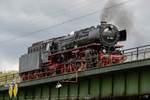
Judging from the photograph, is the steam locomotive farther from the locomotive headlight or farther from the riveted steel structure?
the riveted steel structure

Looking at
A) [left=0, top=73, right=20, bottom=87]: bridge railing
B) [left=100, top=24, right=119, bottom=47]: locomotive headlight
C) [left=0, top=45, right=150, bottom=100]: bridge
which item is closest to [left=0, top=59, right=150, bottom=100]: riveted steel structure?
[left=0, top=45, right=150, bottom=100]: bridge

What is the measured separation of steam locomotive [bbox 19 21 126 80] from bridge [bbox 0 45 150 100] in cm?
171

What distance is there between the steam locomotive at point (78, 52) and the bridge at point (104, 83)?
5.62 ft

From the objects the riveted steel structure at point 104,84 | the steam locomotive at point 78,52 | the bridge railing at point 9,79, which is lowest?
the riveted steel structure at point 104,84

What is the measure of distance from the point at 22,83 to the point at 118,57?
1195 centimetres

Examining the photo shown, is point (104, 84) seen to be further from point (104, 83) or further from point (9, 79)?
point (9, 79)

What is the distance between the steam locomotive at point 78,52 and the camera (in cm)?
4231

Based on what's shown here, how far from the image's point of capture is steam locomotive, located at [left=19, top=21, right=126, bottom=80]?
139 feet

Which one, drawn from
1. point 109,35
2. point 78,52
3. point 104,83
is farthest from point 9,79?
point 104,83

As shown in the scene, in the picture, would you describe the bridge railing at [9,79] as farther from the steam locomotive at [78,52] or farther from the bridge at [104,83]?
the bridge at [104,83]

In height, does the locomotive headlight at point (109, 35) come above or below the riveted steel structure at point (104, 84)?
above

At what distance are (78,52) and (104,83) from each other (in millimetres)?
10194

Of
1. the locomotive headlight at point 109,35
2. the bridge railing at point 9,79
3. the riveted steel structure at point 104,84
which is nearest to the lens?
the riveted steel structure at point 104,84

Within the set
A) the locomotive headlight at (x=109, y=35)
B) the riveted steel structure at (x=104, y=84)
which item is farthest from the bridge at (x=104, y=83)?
the locomotive headlight at (x=109, y=35)
